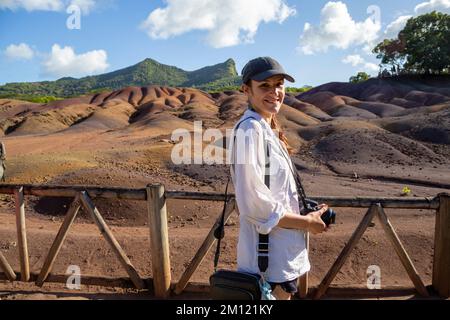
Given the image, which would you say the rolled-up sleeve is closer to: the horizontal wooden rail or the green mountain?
the horizontal wooden rail

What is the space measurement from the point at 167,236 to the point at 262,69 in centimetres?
266

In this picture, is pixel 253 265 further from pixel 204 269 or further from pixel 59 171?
pixel 59 171

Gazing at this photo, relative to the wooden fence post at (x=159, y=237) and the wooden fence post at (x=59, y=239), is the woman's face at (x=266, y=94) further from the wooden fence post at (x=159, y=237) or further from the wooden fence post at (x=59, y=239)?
the wooden fence post at (x=59, y=239)

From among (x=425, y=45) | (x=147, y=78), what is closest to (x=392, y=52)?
(x=425, y=45)

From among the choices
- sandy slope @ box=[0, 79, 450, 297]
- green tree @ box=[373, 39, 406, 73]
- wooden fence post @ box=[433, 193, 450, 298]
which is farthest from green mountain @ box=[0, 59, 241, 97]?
wooden fence post @ box=[433, 193, 450, 298]

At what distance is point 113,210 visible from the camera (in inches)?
332

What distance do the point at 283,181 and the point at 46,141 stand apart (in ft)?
76.0

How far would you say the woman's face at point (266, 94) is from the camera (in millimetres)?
2172

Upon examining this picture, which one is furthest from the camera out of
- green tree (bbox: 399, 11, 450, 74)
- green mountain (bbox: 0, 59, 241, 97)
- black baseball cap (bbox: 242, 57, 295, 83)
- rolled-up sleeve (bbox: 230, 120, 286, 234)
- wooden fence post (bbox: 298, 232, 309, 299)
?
green mountain (bbox: 0, 59, 241, 97)

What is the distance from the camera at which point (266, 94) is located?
2170 millimetres

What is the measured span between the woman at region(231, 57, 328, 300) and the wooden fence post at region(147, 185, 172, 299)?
A: 6.70 ft

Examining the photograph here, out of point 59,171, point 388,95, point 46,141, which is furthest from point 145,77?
point 59,171

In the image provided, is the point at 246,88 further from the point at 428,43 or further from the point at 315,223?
the point at 428,43

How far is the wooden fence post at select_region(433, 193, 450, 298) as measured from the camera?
4.08m
